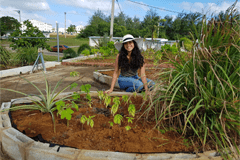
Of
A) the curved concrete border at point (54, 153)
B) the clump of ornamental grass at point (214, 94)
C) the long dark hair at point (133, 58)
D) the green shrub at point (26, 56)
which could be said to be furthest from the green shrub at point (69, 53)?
the clump of ornamental grass at point (214, 94)

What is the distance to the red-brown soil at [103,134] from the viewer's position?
165cm

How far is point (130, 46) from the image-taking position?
3.25 m

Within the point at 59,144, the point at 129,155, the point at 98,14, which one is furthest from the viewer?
the point at 98,14

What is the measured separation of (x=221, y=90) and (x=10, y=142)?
2172 millimetres

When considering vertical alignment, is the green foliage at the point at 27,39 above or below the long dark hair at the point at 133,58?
above

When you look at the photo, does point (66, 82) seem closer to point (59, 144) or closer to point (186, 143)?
point (59, 144)

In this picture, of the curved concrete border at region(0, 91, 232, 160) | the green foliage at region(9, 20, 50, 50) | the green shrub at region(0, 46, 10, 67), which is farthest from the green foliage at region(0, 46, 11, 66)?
the curved concrete border at region(0, 91, 232, 160)

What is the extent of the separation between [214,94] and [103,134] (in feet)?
3.99

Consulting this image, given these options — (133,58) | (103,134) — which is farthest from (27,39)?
(103,134)

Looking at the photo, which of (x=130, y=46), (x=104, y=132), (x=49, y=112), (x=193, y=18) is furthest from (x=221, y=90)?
(x=49, y=112)

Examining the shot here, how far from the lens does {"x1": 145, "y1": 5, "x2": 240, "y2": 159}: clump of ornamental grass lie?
1.61m

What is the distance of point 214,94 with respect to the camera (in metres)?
1.75

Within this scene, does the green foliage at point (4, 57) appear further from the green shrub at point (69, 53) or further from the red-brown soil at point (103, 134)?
the red-brown soil at point (103, 134)

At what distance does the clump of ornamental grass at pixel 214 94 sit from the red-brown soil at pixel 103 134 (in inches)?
6.3
